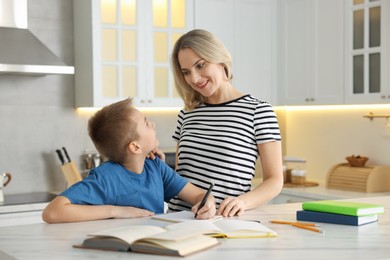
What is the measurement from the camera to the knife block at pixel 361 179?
14.5 feet

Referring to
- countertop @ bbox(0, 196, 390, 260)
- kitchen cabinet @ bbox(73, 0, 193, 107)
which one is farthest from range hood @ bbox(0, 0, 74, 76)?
countertop @ bbox(0, 196, 390, 260)

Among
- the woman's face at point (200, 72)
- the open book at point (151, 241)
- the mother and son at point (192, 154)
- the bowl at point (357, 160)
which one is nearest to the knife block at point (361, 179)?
the bowl at point (357, 160)

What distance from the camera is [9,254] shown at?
1672 mm

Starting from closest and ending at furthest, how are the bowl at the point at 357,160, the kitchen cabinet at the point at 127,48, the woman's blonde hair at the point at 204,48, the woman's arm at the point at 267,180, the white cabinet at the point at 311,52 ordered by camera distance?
the woman's arm at the point at 267,180
the woman's blonde hair at the point at 204,48
the kitchen cabinet at the point at 127,48
the bowl at the point at 357,160
the white cabinet at the point at 311,52

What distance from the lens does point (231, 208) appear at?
217 centimetres

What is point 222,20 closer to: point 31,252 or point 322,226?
point 322,226

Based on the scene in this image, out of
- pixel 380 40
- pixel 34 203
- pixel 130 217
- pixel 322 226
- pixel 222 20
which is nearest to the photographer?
pixel 322 226

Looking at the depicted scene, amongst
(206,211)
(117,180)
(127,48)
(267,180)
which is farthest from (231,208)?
(127,48)

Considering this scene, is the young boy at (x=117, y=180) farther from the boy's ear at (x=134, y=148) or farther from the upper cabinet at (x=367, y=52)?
the upper cabinet at (x=367, y=52)

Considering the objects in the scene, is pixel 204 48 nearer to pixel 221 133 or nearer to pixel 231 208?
pixel 221 133

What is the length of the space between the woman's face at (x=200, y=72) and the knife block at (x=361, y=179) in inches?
87.2

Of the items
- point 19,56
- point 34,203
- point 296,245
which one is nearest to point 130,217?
point 296,245

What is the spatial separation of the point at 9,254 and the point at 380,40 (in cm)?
335

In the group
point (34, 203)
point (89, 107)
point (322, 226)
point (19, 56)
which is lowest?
point (34, 203)
